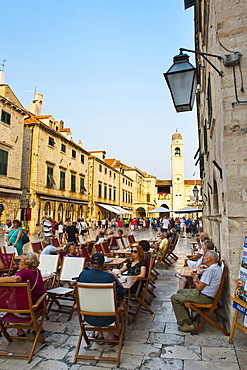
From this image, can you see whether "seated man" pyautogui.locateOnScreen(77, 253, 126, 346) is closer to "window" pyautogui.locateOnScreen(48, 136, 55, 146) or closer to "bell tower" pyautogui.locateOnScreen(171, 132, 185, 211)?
"window" pyautogui.locateOnScreen(48, 136, 55, 146)

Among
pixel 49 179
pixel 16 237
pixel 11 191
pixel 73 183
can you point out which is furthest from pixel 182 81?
pixel 73 183

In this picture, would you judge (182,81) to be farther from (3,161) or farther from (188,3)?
(3,161)

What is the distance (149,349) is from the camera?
320cm

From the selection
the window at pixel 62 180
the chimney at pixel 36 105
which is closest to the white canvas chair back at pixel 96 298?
the window at pixel 62 180

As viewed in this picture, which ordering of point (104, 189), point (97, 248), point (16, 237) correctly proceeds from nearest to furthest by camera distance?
1. point (97, 248)
2. point (16, 237)
3. point (104, 189)

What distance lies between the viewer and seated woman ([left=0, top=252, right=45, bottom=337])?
3.41m

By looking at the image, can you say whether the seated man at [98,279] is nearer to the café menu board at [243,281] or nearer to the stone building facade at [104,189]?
the café menu board at [243,281]

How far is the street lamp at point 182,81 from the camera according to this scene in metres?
3.70

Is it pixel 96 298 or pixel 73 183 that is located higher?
pixel 73 183

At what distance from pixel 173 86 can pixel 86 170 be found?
26339 millimetres

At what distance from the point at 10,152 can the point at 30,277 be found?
1637 centimetres

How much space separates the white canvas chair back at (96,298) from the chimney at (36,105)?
81.5 ft

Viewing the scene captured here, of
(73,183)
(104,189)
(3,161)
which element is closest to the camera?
(3,161)

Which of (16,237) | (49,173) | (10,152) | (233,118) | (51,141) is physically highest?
(51,141)
